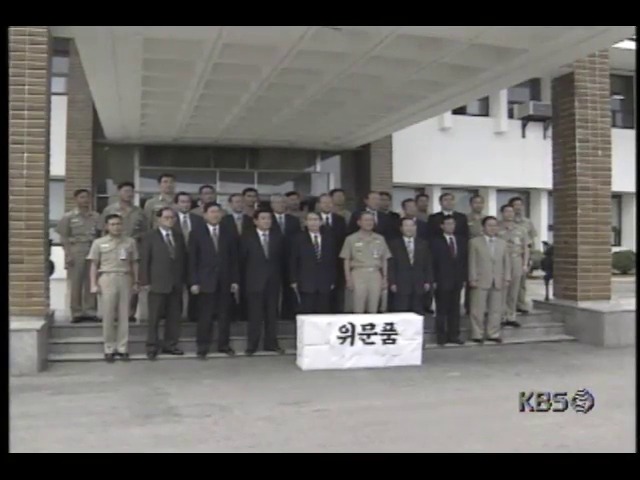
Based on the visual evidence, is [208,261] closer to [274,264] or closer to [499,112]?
[274,264]

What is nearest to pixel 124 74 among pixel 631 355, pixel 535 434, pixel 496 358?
pixel 496 358

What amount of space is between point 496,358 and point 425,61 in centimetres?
373

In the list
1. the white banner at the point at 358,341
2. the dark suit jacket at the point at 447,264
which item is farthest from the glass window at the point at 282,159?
the white banner at the point at 358,341

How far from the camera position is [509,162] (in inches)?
759

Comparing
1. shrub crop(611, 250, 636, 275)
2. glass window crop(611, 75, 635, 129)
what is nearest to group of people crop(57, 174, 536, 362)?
shrub crop(611, 250, 636, 275)

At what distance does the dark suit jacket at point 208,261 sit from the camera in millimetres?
8961

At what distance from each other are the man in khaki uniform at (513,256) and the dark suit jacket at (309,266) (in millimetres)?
2736

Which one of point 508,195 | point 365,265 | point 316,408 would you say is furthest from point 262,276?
point 508,195

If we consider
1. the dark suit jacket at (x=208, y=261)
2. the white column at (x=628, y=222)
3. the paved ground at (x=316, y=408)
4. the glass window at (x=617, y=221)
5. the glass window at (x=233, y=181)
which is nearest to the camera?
the paved ground at (x=316, y=408)

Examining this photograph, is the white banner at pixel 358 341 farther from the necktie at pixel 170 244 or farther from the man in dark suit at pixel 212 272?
the necktie at pixel 170 244

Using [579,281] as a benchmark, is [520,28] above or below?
above

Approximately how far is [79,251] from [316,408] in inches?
188

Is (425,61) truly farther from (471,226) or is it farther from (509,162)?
(509,162)

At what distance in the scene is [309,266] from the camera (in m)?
9.28
